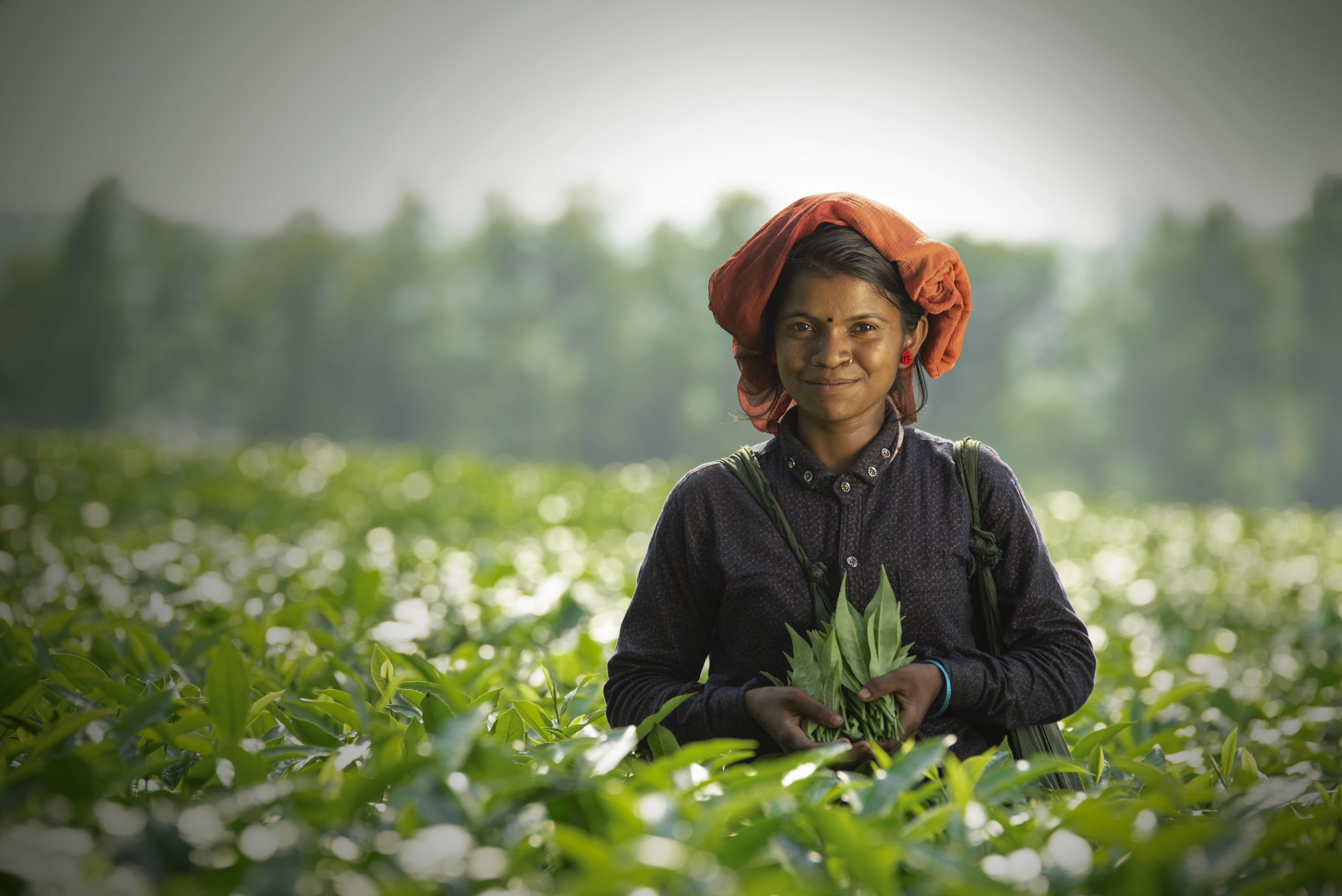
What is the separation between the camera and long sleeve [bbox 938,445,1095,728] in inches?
63.9

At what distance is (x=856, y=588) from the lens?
1.68 metres

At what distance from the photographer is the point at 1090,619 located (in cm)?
487

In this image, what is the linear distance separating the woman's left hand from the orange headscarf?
49 centimetres

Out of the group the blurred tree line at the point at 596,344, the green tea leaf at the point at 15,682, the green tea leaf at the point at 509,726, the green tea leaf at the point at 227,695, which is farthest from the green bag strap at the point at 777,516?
the blurred tree line at the point at 596,344

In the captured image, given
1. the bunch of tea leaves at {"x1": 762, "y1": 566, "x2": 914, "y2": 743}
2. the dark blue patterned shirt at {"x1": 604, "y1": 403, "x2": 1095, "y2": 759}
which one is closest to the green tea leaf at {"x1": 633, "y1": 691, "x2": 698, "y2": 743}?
the dark blue patterned shirt at {"x1": 604, "y1": 403, "x2": 1095, "y2": 759}

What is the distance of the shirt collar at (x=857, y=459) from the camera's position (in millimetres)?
1732

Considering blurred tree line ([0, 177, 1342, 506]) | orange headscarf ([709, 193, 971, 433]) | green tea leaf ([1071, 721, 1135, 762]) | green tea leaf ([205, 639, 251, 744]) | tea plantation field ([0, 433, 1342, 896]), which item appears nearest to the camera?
tea plantation field ([0, 433, 1342, 896])

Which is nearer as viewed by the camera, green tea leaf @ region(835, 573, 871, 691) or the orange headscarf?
green tea leaf @ region(835, 573, 871, 691)

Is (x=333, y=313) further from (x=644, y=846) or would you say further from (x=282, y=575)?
(x=644, y=846)

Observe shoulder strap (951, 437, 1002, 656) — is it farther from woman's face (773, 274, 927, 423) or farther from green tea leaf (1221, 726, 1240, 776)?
green tea leaf (1221, 726, 1240, 776)

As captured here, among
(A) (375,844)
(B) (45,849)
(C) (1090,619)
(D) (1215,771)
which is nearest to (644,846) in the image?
(A) (375,844)

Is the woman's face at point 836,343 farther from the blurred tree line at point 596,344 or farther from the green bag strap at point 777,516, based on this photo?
the blurred tree line at point 596,344

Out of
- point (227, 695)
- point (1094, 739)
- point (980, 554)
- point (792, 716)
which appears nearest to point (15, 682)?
point (227, 695)

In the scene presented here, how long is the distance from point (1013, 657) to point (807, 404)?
1.69 feet
